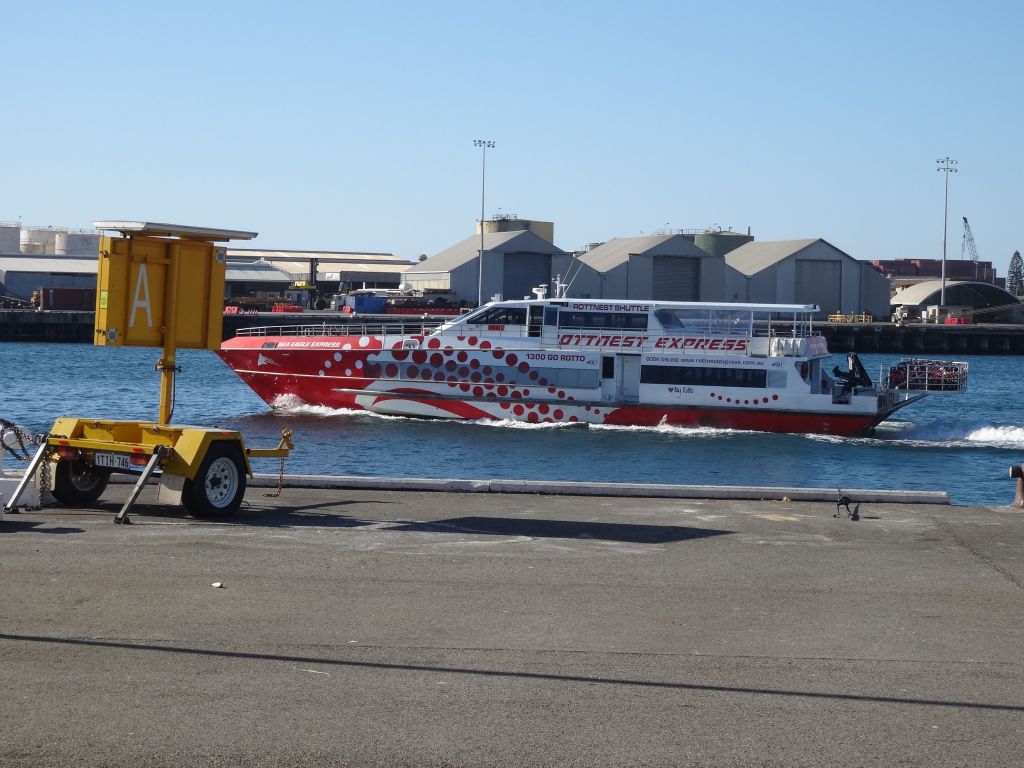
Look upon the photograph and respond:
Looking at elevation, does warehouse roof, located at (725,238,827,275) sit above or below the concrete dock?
above

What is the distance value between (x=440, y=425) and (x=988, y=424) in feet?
55.3

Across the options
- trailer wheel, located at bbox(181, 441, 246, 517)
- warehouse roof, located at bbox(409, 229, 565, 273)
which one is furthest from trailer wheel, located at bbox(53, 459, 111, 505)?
warehouse roof, located at bbox(409, 229, 565, 273)

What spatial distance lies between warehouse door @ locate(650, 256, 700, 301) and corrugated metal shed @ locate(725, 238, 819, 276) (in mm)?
4602

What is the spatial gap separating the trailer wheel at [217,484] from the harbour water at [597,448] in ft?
26.7

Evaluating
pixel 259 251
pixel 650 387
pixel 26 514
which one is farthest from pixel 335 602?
pixel 259 251

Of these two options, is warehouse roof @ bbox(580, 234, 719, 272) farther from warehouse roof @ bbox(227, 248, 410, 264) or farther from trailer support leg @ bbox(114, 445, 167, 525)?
trailer support leg @ bbox(114, 445, 167, 525)

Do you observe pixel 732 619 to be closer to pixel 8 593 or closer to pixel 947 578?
pixel 947 578

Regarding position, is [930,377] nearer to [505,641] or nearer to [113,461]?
[113,461]

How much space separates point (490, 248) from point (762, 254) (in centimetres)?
2458

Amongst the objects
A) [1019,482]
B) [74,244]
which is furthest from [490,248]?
[1019,482]

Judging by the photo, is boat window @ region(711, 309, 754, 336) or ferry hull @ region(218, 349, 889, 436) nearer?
boat window @ region(711, 309, 754, 336)

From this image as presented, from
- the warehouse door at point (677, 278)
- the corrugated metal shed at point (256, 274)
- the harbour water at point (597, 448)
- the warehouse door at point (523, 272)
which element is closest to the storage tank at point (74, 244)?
the corrugated metal shed at point (256, 274)

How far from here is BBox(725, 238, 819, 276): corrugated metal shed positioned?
99.2 meters

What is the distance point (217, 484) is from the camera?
11336mm
